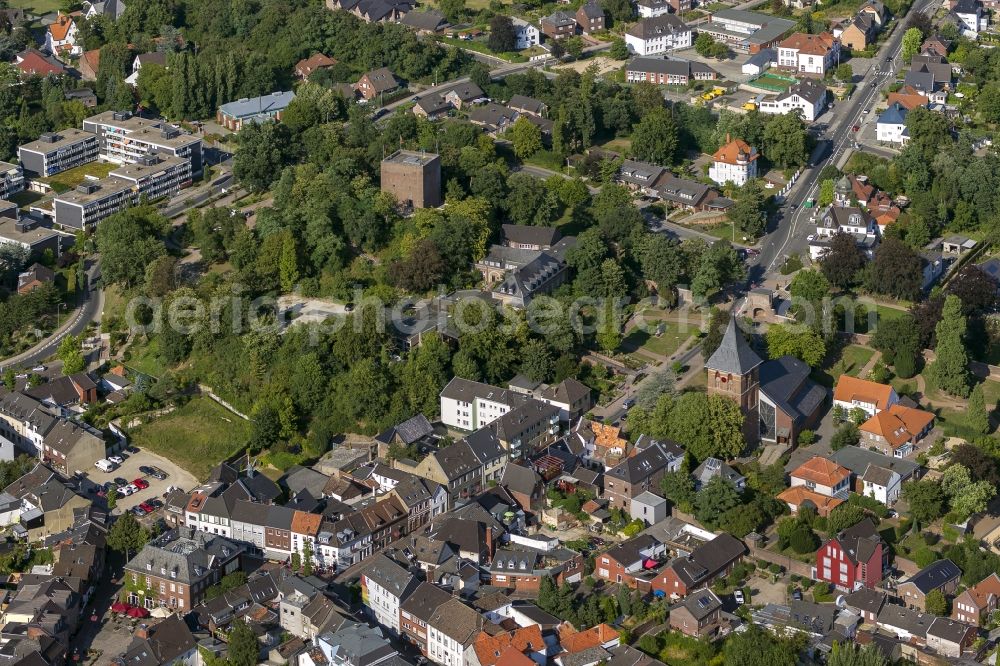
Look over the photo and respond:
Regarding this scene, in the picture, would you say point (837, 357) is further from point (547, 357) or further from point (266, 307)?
point (266, 307)

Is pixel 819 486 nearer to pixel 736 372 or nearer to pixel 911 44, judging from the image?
pixel 736 372

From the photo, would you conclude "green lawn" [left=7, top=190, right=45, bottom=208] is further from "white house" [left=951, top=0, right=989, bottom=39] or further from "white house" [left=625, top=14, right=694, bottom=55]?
"white house" [left=951, top=0, right=989, bottom=39]

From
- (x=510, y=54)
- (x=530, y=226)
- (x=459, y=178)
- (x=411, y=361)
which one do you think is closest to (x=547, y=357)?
(x=411, y=361)

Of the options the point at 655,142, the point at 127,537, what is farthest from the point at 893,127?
the point at 127,537

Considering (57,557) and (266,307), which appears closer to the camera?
(57,557)

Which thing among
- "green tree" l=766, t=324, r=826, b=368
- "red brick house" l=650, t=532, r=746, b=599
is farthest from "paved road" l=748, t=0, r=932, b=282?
"red brick house" l=650, t=532, r=746, b=599

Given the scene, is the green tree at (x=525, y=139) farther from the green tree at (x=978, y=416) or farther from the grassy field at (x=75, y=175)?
the green tree at (x=978, y=416)

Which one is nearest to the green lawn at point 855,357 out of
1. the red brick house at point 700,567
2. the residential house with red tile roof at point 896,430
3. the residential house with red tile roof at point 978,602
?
the residential house with red tile roof at point 896,430
